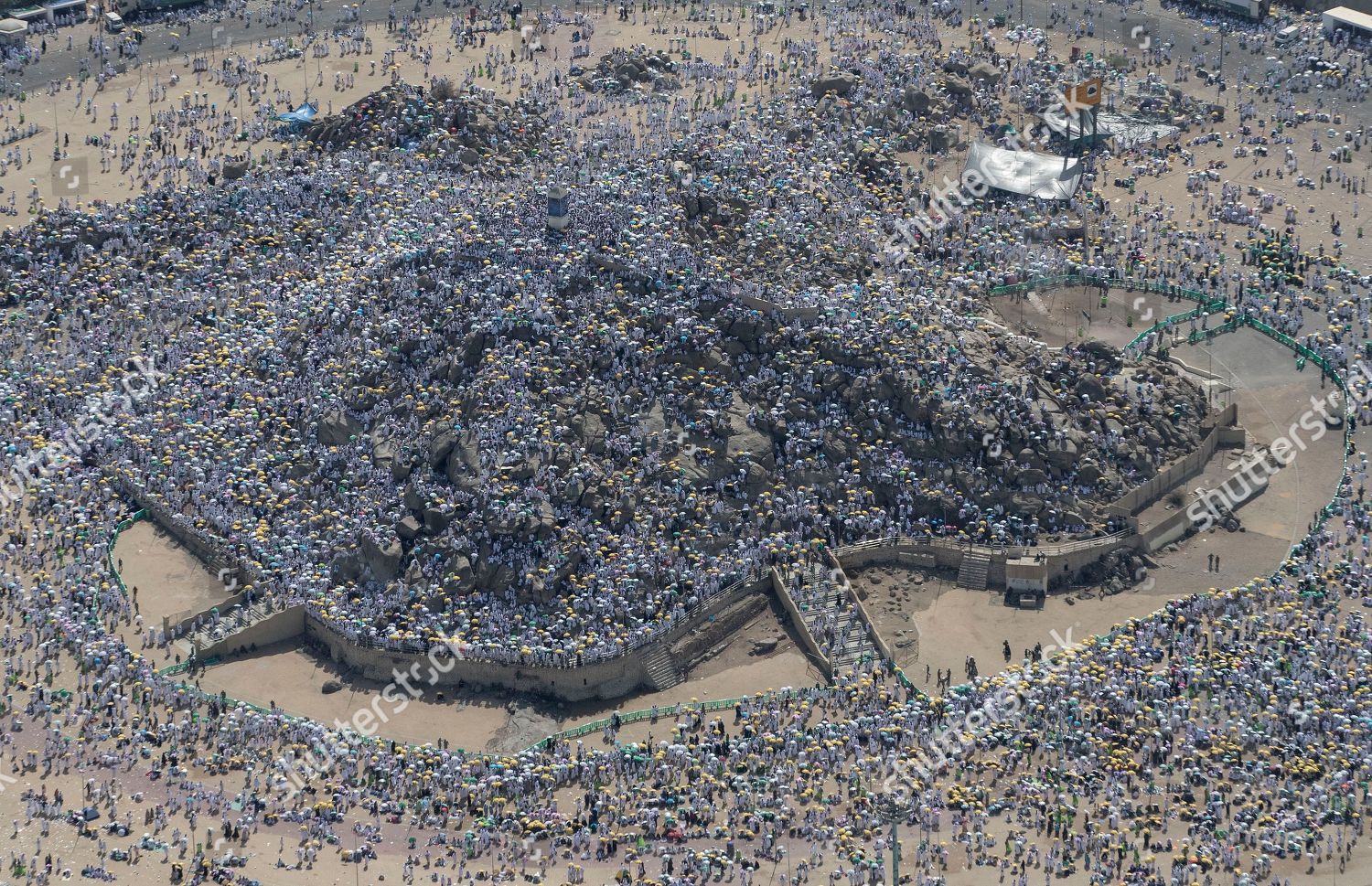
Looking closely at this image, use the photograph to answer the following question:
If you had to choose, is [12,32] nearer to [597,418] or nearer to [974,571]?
[597,418]

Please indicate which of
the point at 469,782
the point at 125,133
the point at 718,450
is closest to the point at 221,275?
the point at 125,133

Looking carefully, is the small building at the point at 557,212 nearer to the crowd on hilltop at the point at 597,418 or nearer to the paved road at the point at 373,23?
the crowd on hilltop at the point at 597,418

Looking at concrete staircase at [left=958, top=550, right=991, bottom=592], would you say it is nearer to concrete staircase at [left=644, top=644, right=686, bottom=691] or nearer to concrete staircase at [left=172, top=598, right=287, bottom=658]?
concrete staircase at [left=644, top=644, right=686, bottom=691]

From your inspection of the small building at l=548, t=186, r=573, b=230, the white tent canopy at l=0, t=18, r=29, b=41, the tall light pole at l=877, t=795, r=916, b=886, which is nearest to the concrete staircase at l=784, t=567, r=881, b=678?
the tall light pole at l=877, t=795, r=916, b=886

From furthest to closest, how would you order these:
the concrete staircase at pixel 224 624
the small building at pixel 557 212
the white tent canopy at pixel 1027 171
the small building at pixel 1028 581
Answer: the white tent canopy at pixel 1027 171, the small building at pixel 557 212, the small building at pixel 1028 581, the concrete staircase at pixel 224 624

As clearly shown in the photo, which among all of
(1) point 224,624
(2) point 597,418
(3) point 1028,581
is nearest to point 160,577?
(1) point 224,624

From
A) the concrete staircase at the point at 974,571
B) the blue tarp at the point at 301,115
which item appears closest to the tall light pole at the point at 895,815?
the concrete staircase at the point at 974,571
